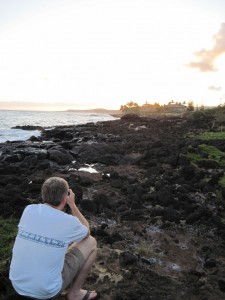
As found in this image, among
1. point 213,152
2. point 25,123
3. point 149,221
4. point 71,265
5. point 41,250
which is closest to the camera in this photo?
point 41,250

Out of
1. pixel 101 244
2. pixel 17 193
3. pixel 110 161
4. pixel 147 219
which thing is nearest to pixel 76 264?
pixel 101 244

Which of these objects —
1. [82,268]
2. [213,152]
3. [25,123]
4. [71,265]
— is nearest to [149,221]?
[82,268]

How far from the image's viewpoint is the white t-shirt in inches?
169

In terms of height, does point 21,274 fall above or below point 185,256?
above

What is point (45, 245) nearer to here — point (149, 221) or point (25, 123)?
point (149, 221)

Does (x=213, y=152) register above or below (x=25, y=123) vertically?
A: above

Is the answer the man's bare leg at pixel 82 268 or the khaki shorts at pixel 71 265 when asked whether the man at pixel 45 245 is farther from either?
the man's bare leg at pixel 82 268

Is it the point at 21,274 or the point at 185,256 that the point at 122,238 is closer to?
the point at 185,256

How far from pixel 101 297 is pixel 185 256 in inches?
93.6

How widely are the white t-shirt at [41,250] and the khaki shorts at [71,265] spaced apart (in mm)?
238

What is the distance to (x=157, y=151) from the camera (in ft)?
58.6

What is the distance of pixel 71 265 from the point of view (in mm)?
4832

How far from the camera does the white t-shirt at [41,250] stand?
4.29 m

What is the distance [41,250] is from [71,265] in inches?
27.9
